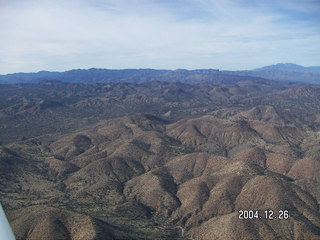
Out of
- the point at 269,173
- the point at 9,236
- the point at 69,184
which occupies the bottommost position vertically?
the point at 69,184

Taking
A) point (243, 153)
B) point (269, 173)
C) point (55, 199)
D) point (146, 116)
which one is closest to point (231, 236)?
point (269, 173)

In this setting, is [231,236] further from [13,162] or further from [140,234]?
[13,162]

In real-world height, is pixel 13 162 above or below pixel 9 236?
below

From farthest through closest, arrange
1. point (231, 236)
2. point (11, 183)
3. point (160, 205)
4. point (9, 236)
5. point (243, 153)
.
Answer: point (243, 153), point (11, 183), point (160, 205), point (231, 236), point (9, 236)

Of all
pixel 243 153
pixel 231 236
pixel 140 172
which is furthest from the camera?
pixel 243 153

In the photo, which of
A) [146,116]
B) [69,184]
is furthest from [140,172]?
[146,116]

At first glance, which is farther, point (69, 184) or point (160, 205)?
point (69, 184)

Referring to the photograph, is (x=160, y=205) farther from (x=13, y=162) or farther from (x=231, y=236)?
(x=13, y=162)

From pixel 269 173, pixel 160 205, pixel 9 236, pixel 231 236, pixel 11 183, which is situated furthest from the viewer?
pixel 11 183

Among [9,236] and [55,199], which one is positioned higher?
[9,236]
